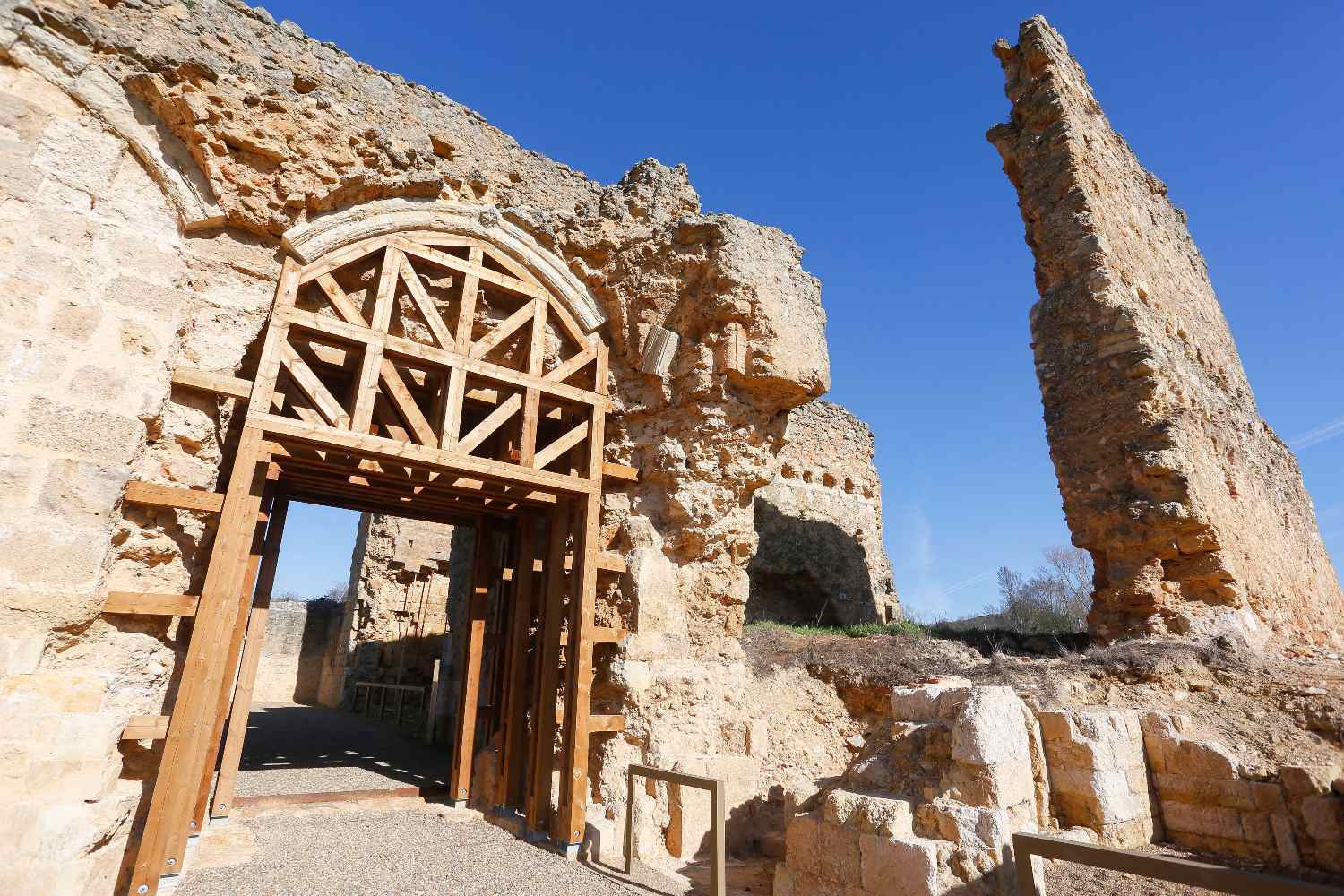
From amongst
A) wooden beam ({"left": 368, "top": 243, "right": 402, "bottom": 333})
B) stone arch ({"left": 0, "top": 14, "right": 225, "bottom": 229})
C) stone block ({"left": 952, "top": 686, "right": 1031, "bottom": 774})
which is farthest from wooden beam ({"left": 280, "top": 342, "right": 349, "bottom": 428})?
stone block ({"left": 952, "top": 686, "right": 1031, "bottom": 774})

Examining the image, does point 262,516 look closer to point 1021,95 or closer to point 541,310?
point 541,310

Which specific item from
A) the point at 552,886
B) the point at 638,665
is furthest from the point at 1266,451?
the point at 552,886

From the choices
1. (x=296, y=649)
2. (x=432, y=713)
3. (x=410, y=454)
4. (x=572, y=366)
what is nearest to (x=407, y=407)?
(x=410, y=454)

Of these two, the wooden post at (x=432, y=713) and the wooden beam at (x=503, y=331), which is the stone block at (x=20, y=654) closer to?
the wooden beam at (x=503, y=331)

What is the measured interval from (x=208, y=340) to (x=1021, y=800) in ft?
19.5

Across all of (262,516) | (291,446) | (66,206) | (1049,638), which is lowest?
(1049,638)

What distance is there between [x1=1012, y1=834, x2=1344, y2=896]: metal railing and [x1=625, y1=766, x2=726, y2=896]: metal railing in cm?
180

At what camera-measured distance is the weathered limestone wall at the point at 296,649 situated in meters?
16.8

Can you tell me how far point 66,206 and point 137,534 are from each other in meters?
2.03

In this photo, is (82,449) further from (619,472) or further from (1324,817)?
(1324,817)

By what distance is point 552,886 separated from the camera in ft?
14.3

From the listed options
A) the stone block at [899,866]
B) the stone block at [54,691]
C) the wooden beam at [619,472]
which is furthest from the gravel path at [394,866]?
the wooden beam at [619,472]

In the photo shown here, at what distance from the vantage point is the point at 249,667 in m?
5.67

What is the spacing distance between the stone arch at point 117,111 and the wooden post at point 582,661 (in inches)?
132
